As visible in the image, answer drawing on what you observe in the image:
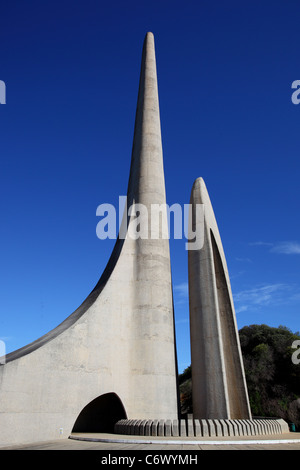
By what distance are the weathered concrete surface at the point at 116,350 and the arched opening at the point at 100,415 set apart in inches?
75.6

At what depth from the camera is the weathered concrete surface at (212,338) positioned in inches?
440

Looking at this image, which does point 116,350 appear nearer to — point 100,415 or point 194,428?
point 100,415

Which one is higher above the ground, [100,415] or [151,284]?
[151,284]

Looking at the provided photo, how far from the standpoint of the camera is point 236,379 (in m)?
12.3

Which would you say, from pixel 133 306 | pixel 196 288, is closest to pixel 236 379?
pixel 196 288

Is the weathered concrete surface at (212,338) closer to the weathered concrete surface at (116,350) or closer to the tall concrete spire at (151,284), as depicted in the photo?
the tall concrete spire at (151,284)

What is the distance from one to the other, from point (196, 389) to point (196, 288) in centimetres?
336

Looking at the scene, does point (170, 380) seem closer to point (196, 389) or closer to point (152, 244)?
point (196, 389)

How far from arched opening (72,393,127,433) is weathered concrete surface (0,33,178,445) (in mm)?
1921

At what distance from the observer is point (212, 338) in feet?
38.7

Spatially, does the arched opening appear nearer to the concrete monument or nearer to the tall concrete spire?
the concrete monument

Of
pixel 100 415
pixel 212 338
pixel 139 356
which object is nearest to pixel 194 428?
pixel 212 338

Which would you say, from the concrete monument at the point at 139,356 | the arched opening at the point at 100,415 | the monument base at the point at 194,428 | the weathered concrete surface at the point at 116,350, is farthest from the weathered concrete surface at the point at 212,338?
the arched opening at the point at 100,415

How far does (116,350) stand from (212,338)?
321cm
